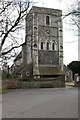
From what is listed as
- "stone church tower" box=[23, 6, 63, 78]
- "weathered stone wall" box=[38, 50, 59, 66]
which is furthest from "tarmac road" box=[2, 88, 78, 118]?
"weathered stone wall" box=[38, 50, 59, 66]

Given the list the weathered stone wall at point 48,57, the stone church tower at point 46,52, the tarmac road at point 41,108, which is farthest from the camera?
the weathered stone wall at point 48,57

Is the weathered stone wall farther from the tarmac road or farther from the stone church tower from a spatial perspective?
the tarmac road

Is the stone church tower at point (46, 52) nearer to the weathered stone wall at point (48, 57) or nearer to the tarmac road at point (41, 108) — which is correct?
the weathered stone wall at point (48, 57)

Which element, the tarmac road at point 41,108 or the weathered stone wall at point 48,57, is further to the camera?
the weathered stone wall at point 48,57

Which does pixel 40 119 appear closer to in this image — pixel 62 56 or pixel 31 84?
pixel 31 84

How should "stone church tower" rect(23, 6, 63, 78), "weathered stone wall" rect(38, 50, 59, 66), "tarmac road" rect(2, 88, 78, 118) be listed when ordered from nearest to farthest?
"tarmac road" rect(2, 88, 78, 118), "stone church tower" rect(23, 6, 63, 78), "weathered stone wall" rect(38, 50, 59, 66)

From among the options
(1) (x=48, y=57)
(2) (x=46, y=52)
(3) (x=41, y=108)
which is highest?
(2) (x=46, y=52)

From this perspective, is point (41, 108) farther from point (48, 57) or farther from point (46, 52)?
point (46, 52)

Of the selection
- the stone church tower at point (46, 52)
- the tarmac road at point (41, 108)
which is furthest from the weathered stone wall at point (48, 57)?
the tarmac road at point (41, 108)

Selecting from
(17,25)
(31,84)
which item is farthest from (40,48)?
(17,25)

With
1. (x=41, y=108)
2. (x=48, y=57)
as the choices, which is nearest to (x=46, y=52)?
(x=48, y=57)

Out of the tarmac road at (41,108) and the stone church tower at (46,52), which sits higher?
the stone church tower at (46,52)

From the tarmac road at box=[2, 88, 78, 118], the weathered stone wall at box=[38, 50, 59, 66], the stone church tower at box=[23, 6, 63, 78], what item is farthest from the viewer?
the weathered stone wall at box=[38, 50, 59, 66]

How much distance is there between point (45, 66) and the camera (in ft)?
229
